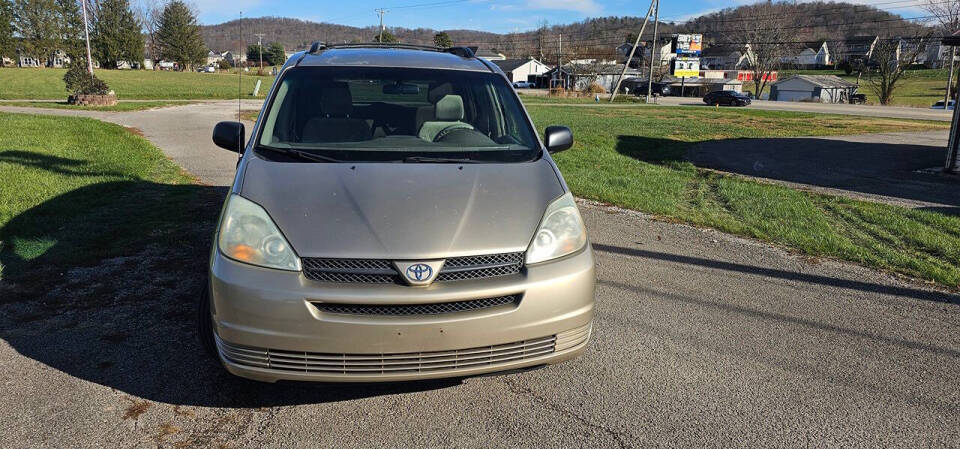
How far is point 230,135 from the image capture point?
4.09m

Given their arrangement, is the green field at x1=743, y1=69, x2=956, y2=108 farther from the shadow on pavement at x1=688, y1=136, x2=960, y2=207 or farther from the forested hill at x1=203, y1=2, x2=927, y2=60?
the shadow on pavement at x1=688, y1=136, x2=960, y2=207

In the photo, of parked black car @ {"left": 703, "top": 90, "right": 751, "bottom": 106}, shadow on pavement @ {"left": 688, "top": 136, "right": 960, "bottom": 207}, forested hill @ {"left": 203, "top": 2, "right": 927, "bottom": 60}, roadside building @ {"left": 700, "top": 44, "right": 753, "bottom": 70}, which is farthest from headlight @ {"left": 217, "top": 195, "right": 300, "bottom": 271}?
roadside building @ {"left": 700, "top": 44, "right": 753, "bottom": 70}

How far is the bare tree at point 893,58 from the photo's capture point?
63000 mm

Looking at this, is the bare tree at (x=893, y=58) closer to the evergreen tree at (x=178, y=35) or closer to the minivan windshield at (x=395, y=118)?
the minivan windshield at (x=395, y=118)

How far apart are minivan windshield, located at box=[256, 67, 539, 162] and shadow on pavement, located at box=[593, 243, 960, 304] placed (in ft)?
7.13

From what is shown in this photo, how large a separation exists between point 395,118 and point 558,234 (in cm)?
177

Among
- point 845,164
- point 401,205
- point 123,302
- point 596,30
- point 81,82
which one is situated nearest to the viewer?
point 401,205

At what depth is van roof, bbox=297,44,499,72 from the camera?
14.2 ft

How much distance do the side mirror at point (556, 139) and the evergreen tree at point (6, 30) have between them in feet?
317

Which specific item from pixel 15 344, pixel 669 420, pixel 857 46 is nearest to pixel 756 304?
pixel 669 420

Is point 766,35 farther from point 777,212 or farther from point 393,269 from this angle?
point 393,269

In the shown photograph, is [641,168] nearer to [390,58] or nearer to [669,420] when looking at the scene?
[390,58]

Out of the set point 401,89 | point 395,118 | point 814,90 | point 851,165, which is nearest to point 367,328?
point 395,118

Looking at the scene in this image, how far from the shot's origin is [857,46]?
102 metres
